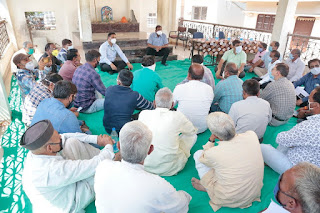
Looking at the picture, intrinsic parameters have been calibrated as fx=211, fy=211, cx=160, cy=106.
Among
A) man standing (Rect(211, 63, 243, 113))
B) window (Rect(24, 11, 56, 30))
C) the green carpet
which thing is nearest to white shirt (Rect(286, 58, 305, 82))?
the green carpet

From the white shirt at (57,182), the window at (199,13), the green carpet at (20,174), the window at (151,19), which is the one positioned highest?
the window at (199,13)

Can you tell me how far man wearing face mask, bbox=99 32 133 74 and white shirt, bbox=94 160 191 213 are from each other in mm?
4334

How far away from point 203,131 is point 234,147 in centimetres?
144

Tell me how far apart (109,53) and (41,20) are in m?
5.25

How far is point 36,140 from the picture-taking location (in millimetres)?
1343

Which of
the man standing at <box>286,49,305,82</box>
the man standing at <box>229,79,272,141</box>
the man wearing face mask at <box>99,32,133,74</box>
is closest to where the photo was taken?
the man standing at <box>229,79,272,141</box>

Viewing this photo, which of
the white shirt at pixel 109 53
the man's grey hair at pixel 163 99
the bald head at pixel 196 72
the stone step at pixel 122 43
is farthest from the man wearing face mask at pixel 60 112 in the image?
the stone step at pixel 122 43

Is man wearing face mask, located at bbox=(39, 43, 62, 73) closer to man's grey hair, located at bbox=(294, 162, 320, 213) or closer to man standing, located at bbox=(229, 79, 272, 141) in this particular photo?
man standing, located at bbox=(229, 79, 272, 141)

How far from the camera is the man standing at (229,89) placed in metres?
3.03

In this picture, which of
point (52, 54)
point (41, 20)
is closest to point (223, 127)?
point (52, 54)

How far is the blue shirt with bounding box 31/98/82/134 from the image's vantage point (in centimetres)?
207

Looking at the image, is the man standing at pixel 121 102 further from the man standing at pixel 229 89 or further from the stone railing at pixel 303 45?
the stone railing at pixel 303 45

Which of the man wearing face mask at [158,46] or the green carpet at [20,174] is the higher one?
the man wearing face mask at [158,46]

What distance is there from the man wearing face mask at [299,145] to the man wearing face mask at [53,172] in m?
1.64
